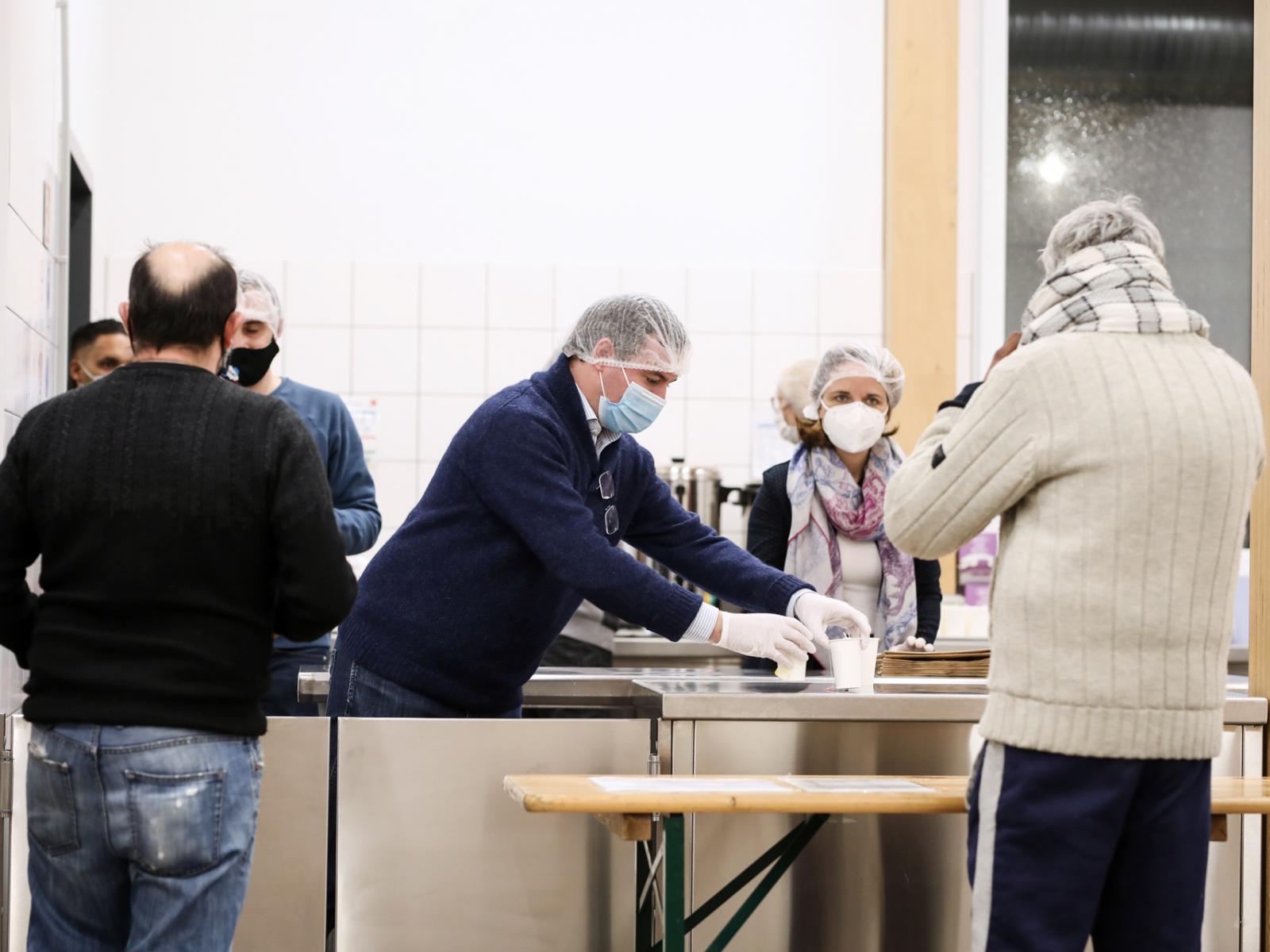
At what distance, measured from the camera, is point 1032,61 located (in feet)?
17.7

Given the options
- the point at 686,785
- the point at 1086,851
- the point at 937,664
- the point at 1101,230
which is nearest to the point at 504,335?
the point at 937,664

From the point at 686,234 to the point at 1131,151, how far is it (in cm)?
171

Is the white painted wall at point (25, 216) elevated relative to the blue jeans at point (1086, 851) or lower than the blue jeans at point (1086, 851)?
elevated

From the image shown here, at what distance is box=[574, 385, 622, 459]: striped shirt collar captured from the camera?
2520 millimetres

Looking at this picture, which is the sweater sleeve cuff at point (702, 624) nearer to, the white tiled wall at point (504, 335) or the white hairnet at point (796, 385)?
the white hairnet at point (796, 385)

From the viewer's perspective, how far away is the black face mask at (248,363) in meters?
2.96

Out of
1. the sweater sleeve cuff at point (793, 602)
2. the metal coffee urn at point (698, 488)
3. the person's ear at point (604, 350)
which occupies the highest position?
the person's ear at point (604, 350)

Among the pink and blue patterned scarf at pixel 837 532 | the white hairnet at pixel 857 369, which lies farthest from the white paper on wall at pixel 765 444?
the pink and blue patterned scarf at pixel 837 532

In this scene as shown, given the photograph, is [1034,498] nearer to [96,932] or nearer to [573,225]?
[96,932]

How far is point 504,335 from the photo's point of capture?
5.02m

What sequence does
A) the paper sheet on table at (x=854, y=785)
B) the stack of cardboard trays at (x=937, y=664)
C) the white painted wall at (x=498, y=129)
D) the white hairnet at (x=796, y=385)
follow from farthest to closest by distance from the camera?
the white painted wall at (x=498, y=129) < the white hairnet at (x=796, y=385) < the stack of cardboard trays at (x=937, y=664) < the paper sheet on table at (x=854, y=785)

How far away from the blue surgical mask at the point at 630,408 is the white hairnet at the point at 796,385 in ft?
5.09

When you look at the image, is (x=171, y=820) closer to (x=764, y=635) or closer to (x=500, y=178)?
(x=764, y=635)

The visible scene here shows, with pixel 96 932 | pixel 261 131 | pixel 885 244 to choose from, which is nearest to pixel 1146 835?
pixel 96 932
